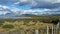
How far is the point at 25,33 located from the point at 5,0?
0.98 meters

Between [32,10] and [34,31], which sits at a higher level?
[32,10]

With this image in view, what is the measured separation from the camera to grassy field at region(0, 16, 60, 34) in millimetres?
6422

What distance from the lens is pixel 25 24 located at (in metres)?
6.46

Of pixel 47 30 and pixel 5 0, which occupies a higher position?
pixel 5 0

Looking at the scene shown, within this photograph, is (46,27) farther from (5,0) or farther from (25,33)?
(5,0)

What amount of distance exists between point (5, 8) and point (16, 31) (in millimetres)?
646

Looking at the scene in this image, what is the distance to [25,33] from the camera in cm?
644

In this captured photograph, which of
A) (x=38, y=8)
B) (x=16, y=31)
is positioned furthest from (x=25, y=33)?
(x=38, y=8)

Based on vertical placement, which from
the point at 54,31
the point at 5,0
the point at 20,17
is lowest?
the point at 54,31

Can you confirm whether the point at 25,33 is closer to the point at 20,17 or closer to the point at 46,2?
the point at 20,17

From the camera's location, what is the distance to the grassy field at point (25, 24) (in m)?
6.42

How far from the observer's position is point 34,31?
6492mm

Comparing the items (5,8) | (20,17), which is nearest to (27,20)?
(20,17)

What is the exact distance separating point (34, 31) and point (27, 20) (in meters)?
0.33
